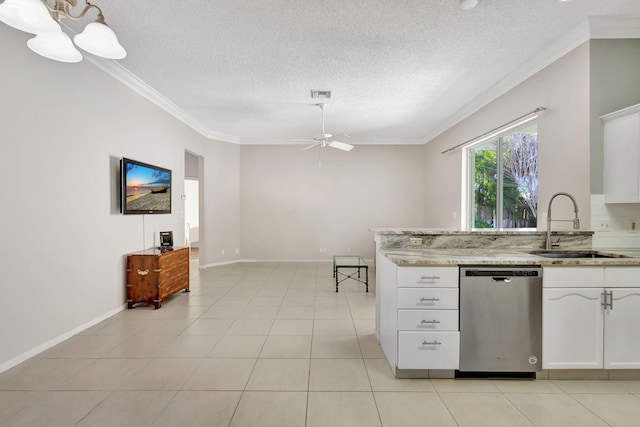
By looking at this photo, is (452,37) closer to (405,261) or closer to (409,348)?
(405,261)

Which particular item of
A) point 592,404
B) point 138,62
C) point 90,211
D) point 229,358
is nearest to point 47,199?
point 90,211

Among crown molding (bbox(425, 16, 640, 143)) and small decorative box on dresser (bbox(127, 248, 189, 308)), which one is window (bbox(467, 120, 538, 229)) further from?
small decorative box on dresser (bbox(127, 248, 189, 308))

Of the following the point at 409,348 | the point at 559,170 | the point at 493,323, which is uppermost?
the point at 559,170

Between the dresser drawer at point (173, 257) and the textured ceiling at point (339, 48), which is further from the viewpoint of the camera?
the dresser drawer at point (173, 257)

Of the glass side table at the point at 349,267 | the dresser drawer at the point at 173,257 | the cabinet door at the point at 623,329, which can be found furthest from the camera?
the glass side table at the point at 349,267

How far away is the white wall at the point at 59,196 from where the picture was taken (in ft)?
7.77

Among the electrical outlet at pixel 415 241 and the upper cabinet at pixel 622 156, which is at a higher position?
the upper cabinet at pixel 622 156

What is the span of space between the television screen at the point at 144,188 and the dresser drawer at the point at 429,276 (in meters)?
3.35

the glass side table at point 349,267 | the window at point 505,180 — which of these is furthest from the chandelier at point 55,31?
the window at point 505,180

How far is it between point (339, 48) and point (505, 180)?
3087 millimetres

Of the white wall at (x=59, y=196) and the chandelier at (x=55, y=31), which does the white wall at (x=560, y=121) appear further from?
the white wall at (x=59, y=196)

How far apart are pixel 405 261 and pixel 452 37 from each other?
2.30 meters

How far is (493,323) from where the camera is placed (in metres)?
2.18

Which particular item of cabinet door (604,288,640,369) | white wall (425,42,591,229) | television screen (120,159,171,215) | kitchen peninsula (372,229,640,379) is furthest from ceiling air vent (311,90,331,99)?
cabinet door (604,288,640,369)
